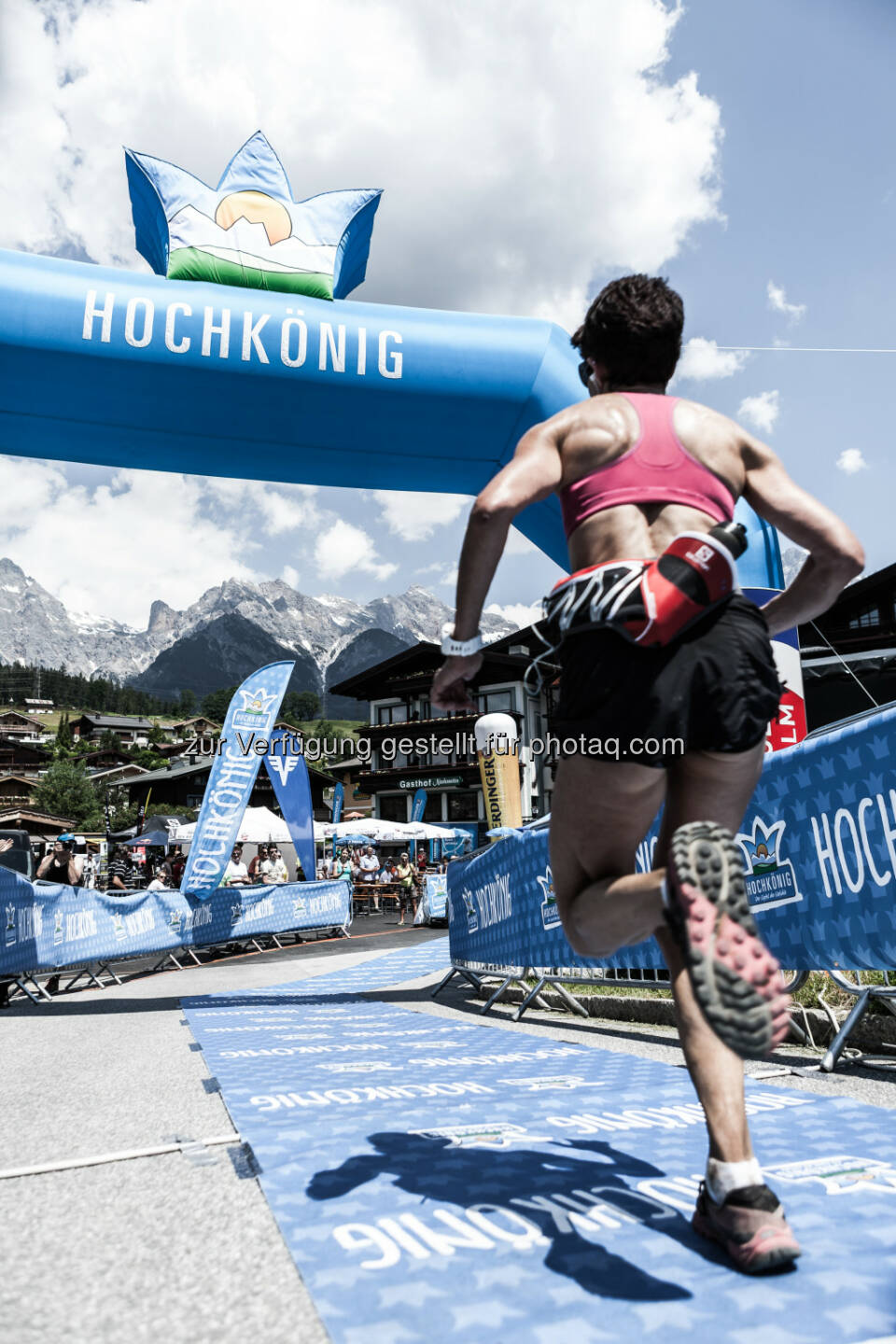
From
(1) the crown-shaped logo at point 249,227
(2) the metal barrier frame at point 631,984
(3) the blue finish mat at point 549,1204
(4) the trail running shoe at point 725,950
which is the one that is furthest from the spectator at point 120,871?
(4) the trail running shoe at point 725,950

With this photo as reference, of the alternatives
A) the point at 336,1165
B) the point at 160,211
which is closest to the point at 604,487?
the point at 336,1165

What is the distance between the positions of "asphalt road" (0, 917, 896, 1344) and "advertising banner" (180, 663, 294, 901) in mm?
7374

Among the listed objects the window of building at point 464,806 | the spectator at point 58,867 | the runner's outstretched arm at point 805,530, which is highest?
the window of building at point 464,806

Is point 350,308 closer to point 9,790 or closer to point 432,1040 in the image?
point 432,1040

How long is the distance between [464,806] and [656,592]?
48199 millimetres

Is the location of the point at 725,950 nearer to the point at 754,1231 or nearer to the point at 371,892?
the point at 754,1231

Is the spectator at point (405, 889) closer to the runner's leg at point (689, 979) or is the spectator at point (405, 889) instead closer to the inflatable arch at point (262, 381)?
the inflatable arch at point (262, 381)

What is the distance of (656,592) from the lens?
1.67 meters

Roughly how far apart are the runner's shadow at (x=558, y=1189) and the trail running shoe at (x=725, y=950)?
0.47 metres

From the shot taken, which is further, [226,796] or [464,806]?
[464,806]

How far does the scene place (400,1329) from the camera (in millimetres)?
1276

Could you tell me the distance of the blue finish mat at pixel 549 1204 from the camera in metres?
1.32

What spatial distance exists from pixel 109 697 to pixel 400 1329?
676ft

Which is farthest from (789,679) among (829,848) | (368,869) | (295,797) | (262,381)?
(368,869)
